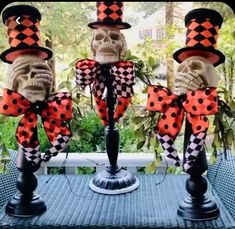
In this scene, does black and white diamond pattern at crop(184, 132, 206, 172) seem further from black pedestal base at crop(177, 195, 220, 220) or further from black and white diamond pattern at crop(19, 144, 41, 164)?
black and white diamond pattern at crop(19, 144, 41, 164)

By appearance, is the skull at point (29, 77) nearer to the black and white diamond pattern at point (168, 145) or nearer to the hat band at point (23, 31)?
the hat band at point (23, 31)

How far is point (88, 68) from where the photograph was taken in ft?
2.89

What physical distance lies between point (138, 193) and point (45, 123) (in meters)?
0.30

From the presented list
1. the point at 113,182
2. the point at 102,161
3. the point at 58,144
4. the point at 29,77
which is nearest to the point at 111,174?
the point at 113,182

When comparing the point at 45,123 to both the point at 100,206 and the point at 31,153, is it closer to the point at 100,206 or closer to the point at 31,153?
the point at 31,153

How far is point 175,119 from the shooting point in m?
0.75

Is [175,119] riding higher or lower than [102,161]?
higher

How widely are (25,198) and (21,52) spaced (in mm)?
301

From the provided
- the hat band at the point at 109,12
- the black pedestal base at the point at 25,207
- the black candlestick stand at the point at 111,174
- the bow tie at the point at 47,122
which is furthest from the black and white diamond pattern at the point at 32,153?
the hat band at the point at 109,12

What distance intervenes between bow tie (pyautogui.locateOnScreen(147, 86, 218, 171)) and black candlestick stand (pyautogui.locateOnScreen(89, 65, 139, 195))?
0.62ft

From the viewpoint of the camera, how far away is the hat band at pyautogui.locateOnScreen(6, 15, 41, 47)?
2.48 ft

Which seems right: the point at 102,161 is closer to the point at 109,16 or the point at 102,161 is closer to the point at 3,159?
the point at 3,159

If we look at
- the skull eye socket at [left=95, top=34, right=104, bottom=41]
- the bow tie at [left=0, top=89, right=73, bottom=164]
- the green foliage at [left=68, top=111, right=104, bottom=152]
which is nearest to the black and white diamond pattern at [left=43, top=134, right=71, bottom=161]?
the bow tie at [left=0, top=89, right=73, bottom=164]

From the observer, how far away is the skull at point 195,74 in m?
0.74
